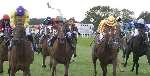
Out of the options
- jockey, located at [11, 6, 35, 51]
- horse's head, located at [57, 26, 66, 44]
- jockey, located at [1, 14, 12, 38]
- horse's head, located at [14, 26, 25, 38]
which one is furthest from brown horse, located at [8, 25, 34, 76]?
jockey, located at [1, 14, 12, 38]

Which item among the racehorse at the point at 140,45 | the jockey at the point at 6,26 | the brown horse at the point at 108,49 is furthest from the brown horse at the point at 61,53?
the racehorse at the point at 140,45

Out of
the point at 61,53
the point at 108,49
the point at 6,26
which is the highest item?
the point at 6,26

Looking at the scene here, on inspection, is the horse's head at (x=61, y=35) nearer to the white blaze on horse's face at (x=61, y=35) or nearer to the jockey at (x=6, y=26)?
the white blaze on horse's face at (x=61, y=35)

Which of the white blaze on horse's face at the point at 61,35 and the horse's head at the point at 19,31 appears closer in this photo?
Result: the horse's head at the point at 19,31

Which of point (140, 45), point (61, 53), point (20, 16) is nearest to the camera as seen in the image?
point (20, 16)

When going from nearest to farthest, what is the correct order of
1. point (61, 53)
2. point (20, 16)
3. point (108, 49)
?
point (20, 16)
point (108, 49)
point (61, 53)

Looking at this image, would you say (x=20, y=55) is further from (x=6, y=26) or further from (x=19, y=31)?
(x=6, y=26)

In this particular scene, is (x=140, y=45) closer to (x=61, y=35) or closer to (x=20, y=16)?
(x=61, y=35)

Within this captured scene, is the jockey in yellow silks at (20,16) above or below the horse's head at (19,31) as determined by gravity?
above

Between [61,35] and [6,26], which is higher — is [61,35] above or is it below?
below

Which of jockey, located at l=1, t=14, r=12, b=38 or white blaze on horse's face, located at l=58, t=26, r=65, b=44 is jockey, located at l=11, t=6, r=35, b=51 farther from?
jockey, located at l=1, t=14, r=12, b=38

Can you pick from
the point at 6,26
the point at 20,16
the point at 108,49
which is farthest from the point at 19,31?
the point at 6,26

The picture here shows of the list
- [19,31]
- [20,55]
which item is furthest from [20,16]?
[20,55]

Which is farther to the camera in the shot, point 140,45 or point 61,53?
point 140,45
